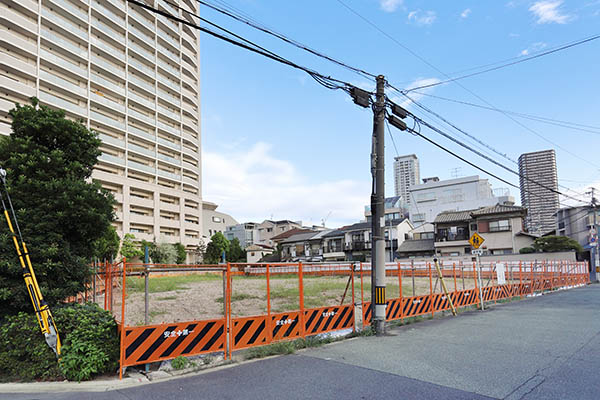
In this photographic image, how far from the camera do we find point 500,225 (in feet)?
154

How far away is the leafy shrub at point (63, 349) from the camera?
A: 6.89 meters

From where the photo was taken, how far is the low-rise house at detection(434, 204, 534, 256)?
4584 centimetres

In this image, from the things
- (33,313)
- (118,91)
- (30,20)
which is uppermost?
(30,20)

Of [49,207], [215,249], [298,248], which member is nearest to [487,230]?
[298,248]

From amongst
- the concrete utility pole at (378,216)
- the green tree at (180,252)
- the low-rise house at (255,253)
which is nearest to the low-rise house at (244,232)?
the low-rise house at (255,253)

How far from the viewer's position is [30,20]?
1822 inches

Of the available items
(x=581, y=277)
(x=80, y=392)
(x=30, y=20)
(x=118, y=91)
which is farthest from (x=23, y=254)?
(x=118, y=91)

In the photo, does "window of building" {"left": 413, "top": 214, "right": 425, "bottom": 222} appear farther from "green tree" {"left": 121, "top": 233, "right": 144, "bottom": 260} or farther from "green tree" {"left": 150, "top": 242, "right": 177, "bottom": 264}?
"green tree" {"left": 121, "top": 233, "right": 144, "bottom": 260}

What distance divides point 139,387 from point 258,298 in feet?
43.8

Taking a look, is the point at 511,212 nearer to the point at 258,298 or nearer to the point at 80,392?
the point at 258,298

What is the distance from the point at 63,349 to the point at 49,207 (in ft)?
9.80

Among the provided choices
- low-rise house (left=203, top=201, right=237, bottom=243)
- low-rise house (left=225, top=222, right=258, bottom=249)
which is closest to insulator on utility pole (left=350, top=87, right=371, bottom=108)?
low-rise house (left=203, top=201, right=237, bottom=243)

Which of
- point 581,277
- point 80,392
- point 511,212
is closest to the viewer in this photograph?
point 80,392

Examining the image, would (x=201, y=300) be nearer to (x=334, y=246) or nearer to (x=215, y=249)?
(x=215, y=249)
